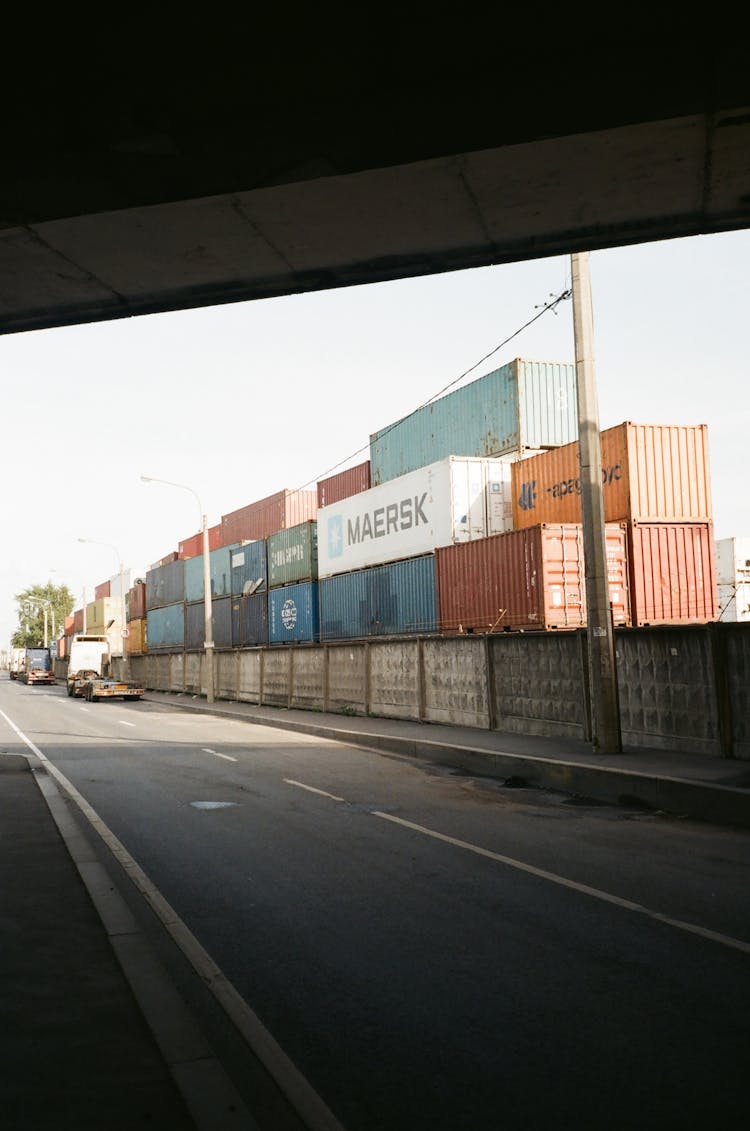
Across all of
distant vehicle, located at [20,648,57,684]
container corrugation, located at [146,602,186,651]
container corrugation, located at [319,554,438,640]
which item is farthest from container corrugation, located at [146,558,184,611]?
distant vehicle, located at [20,648,57,684]

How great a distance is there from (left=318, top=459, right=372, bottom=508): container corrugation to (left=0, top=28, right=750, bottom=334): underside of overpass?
25064mm

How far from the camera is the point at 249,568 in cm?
3953

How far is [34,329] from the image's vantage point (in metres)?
9.98

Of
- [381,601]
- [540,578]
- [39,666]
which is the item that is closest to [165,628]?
[381,601]

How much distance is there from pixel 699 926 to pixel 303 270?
6.45m

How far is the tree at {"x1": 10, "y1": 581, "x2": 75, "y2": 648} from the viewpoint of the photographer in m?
148

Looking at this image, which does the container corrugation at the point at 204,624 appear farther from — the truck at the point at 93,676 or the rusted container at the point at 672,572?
the rusted container at the point at 672,572

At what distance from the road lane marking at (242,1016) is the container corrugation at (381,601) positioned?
17.5 meters

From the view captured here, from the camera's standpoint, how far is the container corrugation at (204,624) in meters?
41.8

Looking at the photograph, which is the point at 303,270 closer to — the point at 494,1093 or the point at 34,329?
the point at 34,329

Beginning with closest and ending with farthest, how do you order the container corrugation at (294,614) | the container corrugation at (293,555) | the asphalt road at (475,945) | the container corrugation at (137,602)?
the asphalt road at (475,945)
the container corrugation at (294,614)
the container corrugation at (293,555)
the container corrugation at (137,602)

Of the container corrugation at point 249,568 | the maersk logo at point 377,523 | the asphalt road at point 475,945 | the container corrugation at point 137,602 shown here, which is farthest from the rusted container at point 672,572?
the container corrugation at point 137,602

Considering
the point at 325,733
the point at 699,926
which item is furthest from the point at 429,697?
the point at 699,926

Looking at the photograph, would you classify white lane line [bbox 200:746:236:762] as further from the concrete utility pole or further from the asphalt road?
the concrete utility pole
